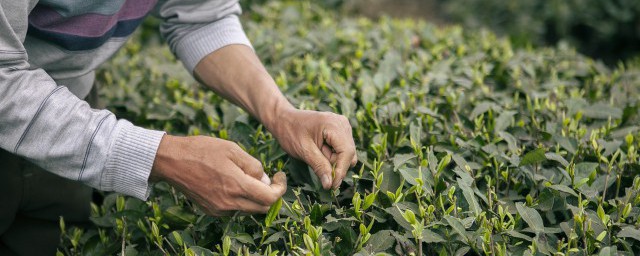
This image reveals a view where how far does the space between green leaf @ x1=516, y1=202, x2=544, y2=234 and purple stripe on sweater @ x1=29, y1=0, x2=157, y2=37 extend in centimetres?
124

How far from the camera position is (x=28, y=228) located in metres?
2.23

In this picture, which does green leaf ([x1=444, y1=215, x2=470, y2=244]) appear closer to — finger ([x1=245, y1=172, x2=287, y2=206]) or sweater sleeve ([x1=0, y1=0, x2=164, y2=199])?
finger ([x1=245, y1=172, x2=287, y2=206])

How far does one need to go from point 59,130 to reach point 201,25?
0.84 m

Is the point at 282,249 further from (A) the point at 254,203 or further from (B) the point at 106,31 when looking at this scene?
(B) the point at 106,31

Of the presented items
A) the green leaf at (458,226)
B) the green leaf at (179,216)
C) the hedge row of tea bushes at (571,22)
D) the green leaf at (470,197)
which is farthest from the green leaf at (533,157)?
the hedge row of tea bushes at (571,22)

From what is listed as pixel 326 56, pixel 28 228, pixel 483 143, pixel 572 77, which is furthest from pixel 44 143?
pixel 572 77

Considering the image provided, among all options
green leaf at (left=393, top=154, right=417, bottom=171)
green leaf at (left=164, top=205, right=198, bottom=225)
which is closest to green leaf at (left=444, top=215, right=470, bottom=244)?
green leaf at (left=393, top=154, right=417, bottom=171)

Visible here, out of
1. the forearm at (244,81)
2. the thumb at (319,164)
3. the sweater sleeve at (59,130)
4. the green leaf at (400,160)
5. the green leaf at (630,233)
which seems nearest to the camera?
the sweater sleeve at (59,130)

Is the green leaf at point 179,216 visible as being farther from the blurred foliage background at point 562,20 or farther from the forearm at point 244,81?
the blurred foliage background at point 562,20

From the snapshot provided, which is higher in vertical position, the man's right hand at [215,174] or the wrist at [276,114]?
the man's right hand at [215,174]

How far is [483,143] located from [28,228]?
1519 mm

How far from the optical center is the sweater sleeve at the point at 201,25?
2256 millimetres

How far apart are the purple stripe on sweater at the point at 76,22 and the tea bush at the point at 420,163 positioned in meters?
0.52

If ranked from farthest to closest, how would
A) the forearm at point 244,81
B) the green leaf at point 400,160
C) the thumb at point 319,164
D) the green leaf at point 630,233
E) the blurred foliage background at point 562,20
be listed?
the blurred foliage background at point 562,20 → the forearm at point 244,81 → the green leaf at point 400,160 → the thumb at point 319,164 → the green leaf at point 630,233
